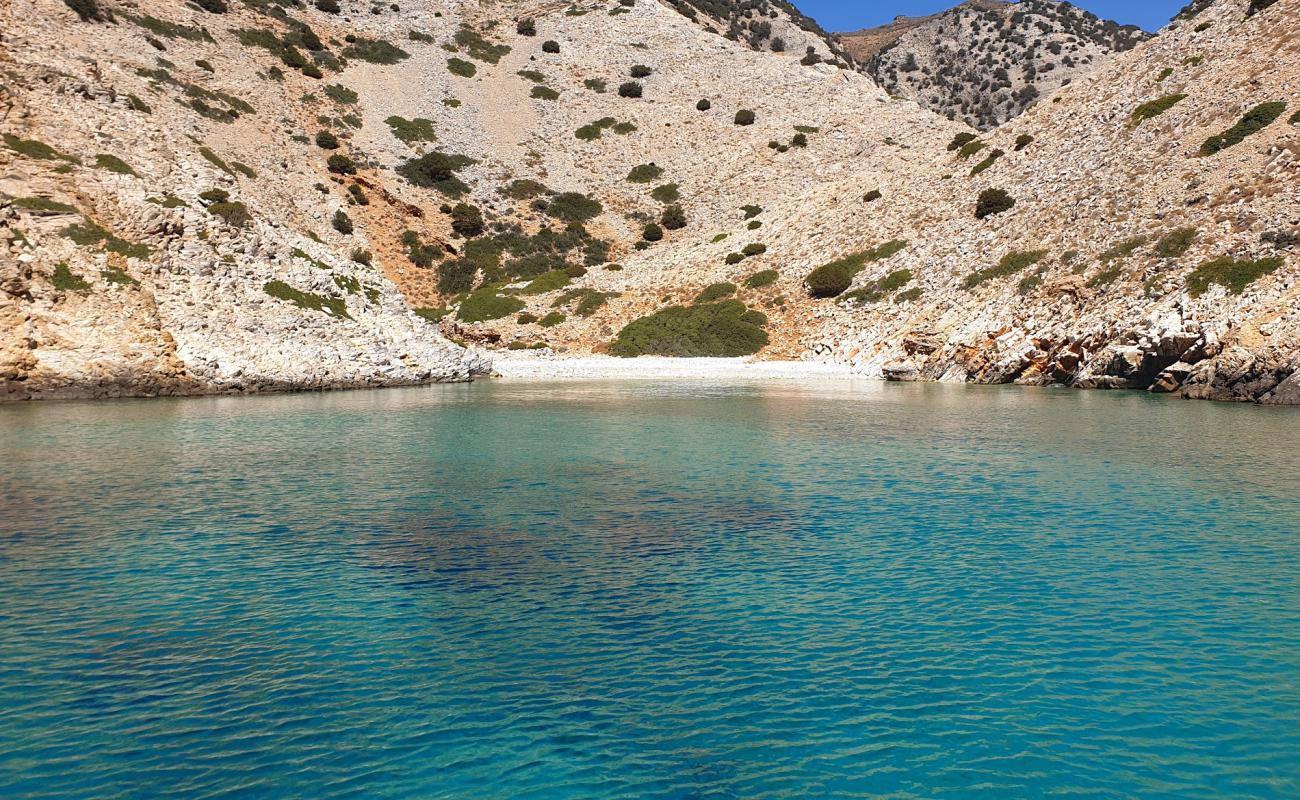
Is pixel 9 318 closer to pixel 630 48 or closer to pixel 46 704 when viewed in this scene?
pixel 46 704

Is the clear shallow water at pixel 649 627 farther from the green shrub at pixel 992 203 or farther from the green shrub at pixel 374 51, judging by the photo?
the green shrub at pixel 374 51

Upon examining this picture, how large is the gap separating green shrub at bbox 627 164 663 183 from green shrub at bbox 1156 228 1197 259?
5722cm

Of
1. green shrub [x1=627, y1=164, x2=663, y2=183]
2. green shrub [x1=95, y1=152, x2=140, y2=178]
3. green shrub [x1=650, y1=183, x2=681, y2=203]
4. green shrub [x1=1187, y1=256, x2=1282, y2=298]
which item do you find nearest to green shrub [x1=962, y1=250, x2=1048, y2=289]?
green shrub [x1=1187, y1=256, x2=1282, y2=298]

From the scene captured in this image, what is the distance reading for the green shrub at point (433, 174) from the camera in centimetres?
8362

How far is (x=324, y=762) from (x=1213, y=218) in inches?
1825

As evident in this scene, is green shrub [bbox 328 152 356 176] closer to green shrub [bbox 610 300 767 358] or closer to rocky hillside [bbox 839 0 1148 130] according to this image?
green shrub [bbox 610 300 767 358]

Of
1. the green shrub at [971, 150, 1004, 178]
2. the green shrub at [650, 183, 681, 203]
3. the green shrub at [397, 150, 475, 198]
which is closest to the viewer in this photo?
the green shrub at [971, 150, 1004, 178]

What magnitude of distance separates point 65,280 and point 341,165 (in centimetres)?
4783

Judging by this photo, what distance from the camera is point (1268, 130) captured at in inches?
1769

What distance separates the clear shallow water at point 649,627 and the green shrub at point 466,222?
6266 centimetres

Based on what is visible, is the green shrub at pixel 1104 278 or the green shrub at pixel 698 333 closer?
the green shrub at pixel 1104 278

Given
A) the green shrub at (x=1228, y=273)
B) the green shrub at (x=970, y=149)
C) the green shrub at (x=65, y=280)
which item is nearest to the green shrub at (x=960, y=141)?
the green shrub at (x=970, y=149)

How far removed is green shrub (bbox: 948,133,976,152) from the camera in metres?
72.0

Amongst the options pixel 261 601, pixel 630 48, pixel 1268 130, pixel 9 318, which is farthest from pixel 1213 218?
pixel 630 48
